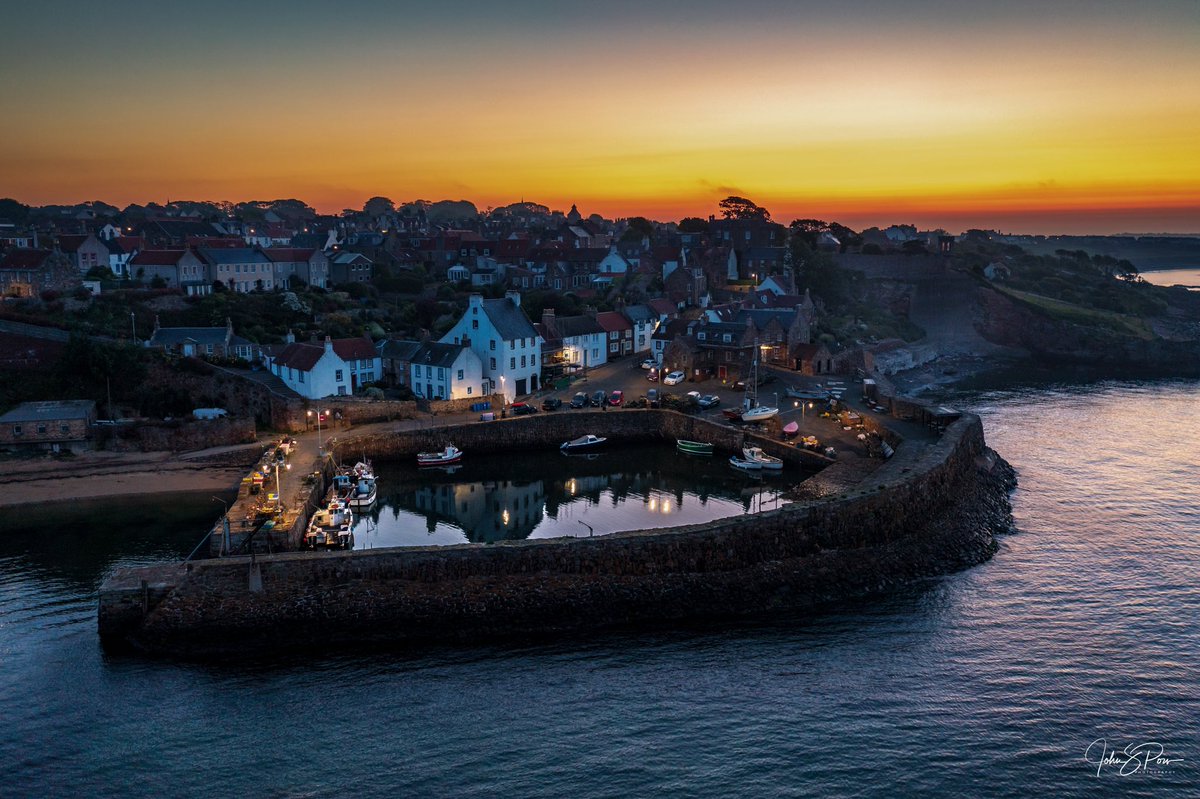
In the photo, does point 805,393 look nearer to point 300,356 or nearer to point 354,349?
point 354,349

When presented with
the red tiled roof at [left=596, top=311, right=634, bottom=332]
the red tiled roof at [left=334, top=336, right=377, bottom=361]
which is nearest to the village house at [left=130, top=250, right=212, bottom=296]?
the red tiled roof at [left=334, top=336, right=377, bottom=361]

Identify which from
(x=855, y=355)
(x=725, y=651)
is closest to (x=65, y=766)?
(x=725, y=651)

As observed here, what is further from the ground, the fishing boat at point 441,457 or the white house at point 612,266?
the white house at point 612,266

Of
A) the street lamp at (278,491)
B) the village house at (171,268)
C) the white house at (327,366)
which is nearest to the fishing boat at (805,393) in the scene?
the white house at (327,366)

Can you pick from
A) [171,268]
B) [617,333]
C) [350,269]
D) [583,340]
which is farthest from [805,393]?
[171,268]

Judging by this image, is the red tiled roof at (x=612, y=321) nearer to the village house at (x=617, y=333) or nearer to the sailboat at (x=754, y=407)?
the village house at (x=617, y=333)

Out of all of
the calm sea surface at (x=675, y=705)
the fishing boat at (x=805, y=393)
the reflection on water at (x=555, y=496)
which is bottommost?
the calm sea surface at (x=675, y=705)

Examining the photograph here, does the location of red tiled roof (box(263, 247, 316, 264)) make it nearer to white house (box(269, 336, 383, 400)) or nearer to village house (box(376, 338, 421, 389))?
village house (box(376, 338, 421, 389))
